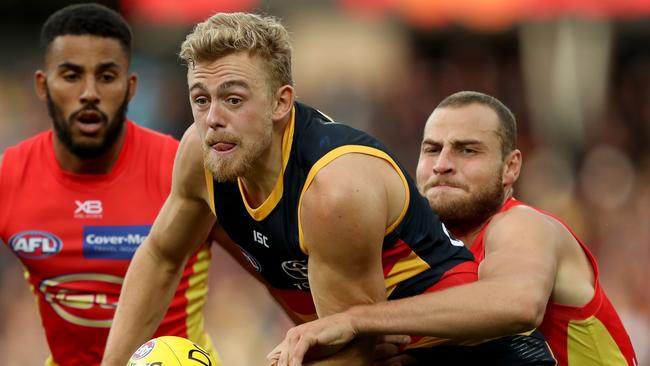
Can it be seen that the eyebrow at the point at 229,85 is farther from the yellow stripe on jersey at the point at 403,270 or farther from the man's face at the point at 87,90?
the man's face at the point at 87,90

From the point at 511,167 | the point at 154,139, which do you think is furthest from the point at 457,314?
the point at 154,139

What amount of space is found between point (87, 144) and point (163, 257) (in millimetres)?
1201

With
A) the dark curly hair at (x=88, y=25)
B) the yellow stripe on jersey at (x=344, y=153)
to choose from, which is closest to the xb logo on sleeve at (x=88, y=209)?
the dark curly hair at (x=88, y=25)

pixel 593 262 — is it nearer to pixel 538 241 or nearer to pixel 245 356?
pixel 538 241

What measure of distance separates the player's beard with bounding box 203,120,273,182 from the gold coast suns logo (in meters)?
2.04

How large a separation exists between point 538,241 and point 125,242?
268 centimetres

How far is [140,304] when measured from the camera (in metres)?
6.55

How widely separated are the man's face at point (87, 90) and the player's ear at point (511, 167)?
7.89 ft

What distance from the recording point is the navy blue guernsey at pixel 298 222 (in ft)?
18.7

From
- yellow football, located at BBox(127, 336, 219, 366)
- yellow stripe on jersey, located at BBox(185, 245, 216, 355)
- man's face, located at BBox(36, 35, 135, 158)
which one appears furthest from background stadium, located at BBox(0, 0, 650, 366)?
yellow football, located at BBox(127, 336, 219, 366)

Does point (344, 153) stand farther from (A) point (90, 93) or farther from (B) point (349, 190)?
(A) point (90, 93)

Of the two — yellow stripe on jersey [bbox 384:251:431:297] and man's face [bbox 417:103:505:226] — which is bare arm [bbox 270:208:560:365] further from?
man's face [bbox 417:103:505:226]

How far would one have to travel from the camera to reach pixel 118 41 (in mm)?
7633

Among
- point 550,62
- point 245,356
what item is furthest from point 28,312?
point 550,62
